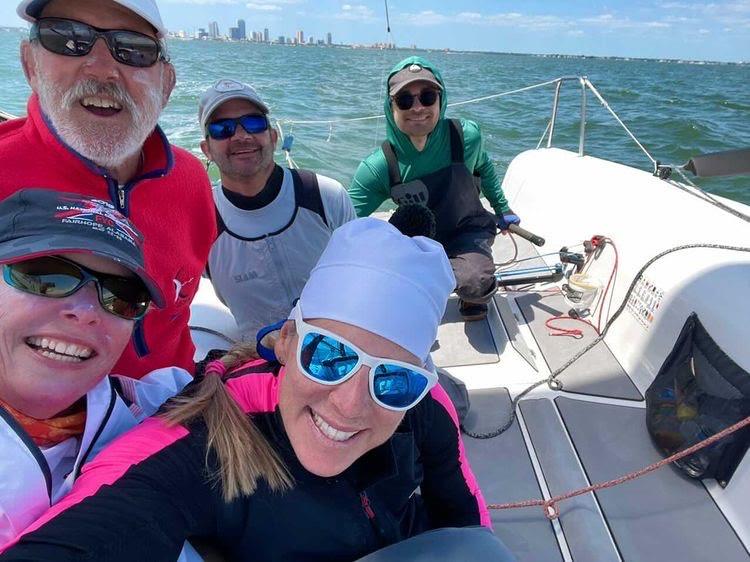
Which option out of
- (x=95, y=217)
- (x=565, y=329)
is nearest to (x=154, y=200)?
(x=95, y=217)

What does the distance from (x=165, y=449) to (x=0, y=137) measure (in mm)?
937

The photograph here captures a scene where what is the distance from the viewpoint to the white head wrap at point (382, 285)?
0.85 metres

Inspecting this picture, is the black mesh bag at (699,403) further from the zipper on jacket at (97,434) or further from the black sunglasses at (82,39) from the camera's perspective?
the black sunglasses at (82,39)

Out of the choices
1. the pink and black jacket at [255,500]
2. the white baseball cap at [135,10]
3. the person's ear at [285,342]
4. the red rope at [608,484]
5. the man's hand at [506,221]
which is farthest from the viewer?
the man's hand at [506,221]

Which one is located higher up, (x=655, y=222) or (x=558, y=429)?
(x=655, y=222)

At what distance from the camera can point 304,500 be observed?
2.91ft

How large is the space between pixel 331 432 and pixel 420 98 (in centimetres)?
206

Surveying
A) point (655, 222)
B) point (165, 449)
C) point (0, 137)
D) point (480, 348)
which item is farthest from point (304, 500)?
point (655, 222)

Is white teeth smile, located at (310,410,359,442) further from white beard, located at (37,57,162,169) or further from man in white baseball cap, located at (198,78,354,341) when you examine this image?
man in white baseball cap, located at (198,78,354,341)

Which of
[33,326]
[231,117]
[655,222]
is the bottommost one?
[655,222]

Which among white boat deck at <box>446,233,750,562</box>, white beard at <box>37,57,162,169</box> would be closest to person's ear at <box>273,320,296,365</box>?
white beard at <box>37,57,162,169</box>

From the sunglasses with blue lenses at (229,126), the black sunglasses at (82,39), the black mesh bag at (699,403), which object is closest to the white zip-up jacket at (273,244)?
the sunglasses with blue lenses at (229,126)

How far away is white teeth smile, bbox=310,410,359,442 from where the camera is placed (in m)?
0.87

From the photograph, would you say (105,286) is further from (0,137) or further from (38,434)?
(0,137)
